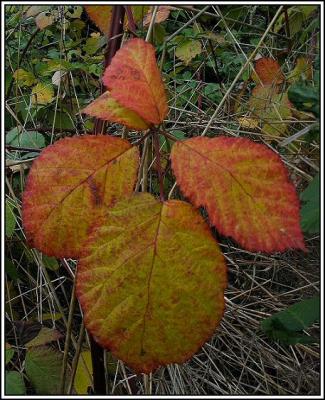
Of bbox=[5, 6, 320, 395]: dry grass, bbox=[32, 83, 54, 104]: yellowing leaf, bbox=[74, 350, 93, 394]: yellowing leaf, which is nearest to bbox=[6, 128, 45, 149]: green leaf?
bbox=[5, 6, 320, 395]: dry grass

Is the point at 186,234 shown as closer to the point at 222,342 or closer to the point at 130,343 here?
the point at 130,343

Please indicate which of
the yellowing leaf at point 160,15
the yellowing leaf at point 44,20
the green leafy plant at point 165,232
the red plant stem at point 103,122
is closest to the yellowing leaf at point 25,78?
the yellowing leaf at point 44,20

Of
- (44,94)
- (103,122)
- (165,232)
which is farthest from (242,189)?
(44,94)

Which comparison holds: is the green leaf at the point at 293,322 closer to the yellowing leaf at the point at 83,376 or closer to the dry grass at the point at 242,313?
the dry grass at the point at 242,313

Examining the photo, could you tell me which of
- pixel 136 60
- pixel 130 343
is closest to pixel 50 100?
pixel 136 60

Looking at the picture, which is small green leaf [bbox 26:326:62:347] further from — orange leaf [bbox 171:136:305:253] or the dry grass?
orange leaf [bbox 171:136:305:253]

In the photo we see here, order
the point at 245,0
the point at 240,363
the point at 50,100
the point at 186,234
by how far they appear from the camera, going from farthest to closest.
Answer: the point at 50,100, the point at 240,363, the point at 245,0, the point at 186,234
